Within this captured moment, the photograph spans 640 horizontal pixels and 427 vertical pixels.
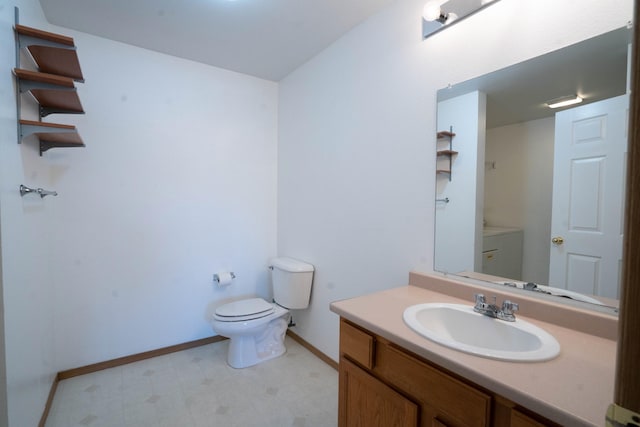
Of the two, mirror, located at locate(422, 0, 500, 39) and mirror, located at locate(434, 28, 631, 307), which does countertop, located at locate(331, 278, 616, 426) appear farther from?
mirror, located at locate(422, 0, 500, 39)

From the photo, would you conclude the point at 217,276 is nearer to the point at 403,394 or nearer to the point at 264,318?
the point at 264,318

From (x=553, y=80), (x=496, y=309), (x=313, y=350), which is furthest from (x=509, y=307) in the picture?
(x=313, y=350)

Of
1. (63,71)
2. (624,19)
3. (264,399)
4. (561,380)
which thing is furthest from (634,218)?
(63,71)

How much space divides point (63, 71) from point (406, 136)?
1901mm

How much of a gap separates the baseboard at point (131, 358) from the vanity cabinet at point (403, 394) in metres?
1.72

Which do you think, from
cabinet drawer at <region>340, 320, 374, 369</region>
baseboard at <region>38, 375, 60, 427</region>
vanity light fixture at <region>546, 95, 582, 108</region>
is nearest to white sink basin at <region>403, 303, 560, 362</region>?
cabinet drawer at <region>340, 320, 374, 369</region>

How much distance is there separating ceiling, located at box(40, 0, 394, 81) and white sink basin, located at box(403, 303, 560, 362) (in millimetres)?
1707

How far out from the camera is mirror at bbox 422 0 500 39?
1.33 metres

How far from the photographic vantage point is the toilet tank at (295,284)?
2.42 m

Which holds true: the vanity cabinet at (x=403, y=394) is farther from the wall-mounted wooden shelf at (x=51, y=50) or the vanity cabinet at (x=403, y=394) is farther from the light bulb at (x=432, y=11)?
the wall-mounted wooden shelf at (x=51, y=50)

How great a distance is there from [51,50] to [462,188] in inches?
82.0

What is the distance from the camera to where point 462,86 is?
1404mm

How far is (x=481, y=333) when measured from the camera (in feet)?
3.76

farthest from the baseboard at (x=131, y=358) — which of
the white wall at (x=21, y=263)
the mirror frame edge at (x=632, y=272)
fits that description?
the mirror frame edge at (x=632, y=272)
